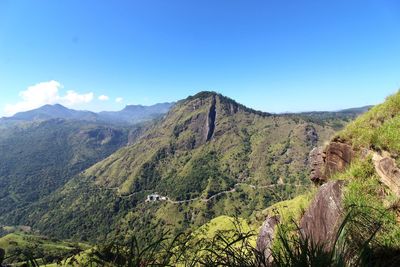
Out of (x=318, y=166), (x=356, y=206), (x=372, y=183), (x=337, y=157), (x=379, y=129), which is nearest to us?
(x=356, y=206)

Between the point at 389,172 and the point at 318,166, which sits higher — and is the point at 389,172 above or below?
above

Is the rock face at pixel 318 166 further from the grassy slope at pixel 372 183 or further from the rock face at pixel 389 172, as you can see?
the rock face at pixel 389 172

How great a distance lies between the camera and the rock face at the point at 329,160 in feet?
40.0

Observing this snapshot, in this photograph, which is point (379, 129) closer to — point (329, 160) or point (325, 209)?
point (329, 160)

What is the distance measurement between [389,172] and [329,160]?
211 inches

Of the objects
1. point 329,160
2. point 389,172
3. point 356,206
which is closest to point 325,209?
point 389,172

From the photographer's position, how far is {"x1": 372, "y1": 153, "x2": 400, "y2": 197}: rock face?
25.1 feet

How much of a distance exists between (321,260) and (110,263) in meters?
2.08

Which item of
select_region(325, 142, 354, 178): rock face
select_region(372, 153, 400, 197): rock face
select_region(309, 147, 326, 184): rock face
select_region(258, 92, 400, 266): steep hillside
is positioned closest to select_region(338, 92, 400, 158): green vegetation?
select_region(258, 92, 400, 266): steep hillside

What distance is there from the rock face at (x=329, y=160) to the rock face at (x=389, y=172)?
3.03 m

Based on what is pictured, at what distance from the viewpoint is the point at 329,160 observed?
1345 centimetres

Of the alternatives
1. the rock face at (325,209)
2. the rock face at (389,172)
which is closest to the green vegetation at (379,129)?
the rock face at (389,172)

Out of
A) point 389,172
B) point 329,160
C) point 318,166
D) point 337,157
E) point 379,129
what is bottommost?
point 318,166

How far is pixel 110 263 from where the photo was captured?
11.2 ft
